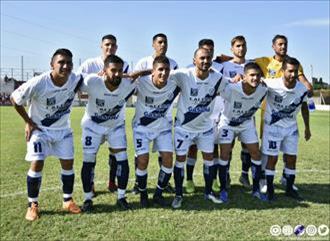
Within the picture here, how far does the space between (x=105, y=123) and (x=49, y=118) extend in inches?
31.8

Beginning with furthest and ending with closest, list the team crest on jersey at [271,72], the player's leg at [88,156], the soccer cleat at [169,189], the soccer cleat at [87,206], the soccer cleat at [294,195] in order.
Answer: the team crest on jersey at [271,72]
the soccer cleat at [169,189]
the soccer cleat at [294,195]
the player's leg at [88,156]
the soccer cleat at [87,206]

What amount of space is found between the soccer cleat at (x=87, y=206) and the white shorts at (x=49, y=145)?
2.27ft

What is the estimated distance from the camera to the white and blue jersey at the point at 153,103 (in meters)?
6.45

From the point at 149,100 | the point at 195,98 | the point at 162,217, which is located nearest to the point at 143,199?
the point at 162,217

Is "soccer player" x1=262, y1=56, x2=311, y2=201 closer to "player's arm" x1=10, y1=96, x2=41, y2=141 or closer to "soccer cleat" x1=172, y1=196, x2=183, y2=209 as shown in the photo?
"soccer cleat" x1=172, y1=196, x2=183, y2=209

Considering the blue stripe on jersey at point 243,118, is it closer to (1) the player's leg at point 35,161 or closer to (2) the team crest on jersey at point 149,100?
(2) the team crest on jersey at point 149,100

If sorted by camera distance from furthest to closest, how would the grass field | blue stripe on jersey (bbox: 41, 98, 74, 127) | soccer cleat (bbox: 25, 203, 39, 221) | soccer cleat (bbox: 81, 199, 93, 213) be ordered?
soccer cleat (bbox: 81, 199, 93, 213) → blue stripe on jersey (bbox: 41, 98, 74, 127) → soccer cleat (bbox: 25, 203, 39, 221) → the grass field

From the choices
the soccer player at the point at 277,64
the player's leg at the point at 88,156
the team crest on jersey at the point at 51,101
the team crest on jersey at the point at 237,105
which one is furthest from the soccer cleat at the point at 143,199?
the soccer player at the point at 277,64

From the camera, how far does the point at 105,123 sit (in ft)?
21.0

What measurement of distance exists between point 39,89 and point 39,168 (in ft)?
3.64

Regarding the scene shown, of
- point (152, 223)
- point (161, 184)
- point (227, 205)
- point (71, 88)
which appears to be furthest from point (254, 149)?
point (71, 88)

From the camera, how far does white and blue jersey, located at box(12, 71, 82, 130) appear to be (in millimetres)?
5859

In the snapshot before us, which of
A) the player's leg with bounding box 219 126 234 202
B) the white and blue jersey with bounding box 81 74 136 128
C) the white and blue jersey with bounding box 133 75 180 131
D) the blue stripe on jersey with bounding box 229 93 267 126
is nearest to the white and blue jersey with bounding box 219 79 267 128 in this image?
the blue stripe on jersey with bounding box 229 93 267 126

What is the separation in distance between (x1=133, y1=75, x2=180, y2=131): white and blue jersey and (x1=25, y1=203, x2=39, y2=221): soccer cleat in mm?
1866
